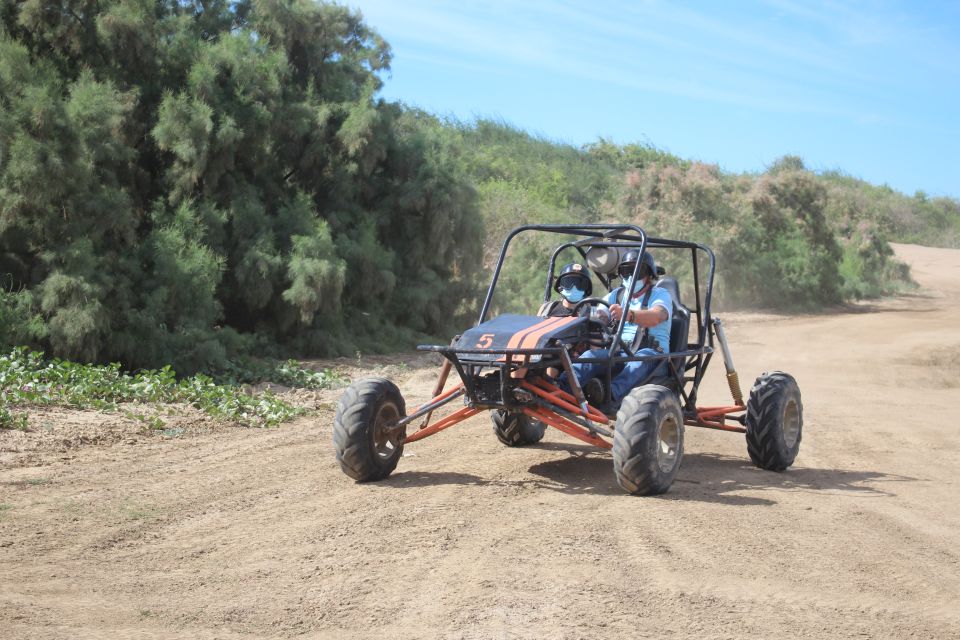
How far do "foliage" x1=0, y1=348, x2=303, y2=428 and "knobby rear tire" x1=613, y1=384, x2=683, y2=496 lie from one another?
A: 15.8ft

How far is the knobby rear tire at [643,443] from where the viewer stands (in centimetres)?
677

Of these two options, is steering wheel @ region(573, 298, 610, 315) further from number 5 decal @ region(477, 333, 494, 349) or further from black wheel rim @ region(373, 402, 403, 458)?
black wheel rim @ region(373, 402, 403, 458)

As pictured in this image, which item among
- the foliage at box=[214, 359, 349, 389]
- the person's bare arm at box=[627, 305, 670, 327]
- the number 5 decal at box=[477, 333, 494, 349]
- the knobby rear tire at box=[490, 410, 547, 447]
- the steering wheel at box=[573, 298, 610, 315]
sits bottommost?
the foliage at box=[214, 359, 349, 389]

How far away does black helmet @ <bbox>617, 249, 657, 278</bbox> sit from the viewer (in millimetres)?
8281

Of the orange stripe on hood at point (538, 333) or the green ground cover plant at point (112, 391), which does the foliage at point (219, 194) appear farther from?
the orange stripe on hood at point (538, 333)

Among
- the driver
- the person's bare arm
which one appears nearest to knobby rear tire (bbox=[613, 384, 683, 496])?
the driver

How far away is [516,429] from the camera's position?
913cm

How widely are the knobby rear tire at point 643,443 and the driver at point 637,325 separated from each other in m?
0.59

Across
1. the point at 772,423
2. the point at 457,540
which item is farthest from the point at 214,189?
the point at 457,540

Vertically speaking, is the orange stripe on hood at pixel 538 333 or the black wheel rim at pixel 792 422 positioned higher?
the orange stripe on hood at pixel 538 333

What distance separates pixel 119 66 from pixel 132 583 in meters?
10.9

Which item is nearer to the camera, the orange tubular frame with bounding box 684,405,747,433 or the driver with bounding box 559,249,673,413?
the driver with bounding box 559,249,673,413

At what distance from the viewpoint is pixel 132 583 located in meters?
5.10

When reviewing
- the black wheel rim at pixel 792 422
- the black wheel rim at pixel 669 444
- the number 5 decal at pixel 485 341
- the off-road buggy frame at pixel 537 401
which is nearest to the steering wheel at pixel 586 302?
the off-road buggy frame at pixel 537 401
